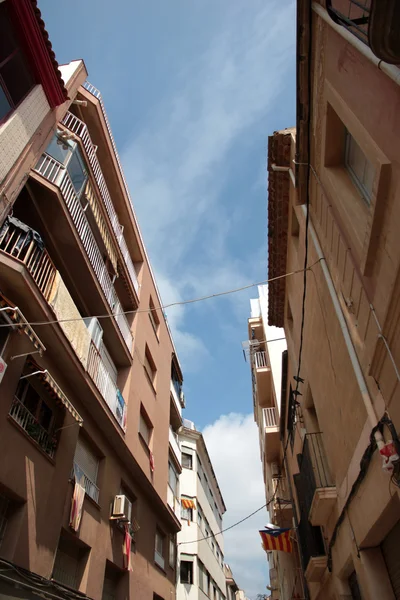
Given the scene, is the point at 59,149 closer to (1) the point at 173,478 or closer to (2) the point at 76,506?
(2) the point at 76,506

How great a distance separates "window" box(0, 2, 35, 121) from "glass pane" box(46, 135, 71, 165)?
1.76m

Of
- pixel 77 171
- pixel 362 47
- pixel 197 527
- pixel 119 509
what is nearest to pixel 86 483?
pixel 119 509

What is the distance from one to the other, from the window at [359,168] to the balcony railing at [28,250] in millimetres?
5925

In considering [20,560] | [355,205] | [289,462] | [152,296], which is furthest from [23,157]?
[289,462]

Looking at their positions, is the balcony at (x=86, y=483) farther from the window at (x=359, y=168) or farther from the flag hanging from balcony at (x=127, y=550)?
the window at (x=359, y=168)

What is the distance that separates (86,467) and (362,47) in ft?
33.0

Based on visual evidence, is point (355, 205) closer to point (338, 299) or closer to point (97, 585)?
point (338, 299)

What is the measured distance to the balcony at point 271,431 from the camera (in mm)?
19500

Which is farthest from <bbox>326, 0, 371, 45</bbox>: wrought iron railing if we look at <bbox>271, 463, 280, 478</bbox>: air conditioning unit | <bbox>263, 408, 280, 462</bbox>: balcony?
<bbox>271, 463, 280, 478</bbox>: air conditioning unit

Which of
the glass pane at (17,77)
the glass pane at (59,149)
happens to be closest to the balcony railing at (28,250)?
the glass pane at (17,77)

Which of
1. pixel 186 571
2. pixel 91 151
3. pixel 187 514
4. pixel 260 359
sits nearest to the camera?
pixel 91 151

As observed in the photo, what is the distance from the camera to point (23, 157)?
7820 millimetres

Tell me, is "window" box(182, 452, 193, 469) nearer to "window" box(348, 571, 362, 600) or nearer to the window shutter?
the window shutter

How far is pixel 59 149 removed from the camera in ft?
34.4
